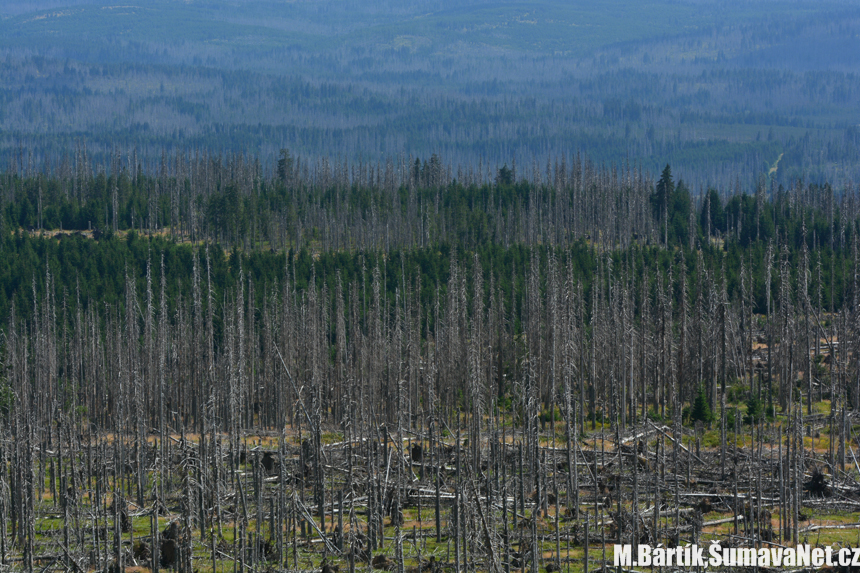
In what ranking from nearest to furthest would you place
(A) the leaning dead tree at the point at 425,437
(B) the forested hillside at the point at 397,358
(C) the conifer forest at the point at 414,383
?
1. (A) the leaning dead tree at the point at 425,437
2. (C) the conifer forest at the point at 414,383
3. (B) the forested hillside at the point at 397,358

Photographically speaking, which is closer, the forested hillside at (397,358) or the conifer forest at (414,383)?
the conifer forest at (414,383)

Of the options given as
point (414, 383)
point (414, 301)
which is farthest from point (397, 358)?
point (414, 301)

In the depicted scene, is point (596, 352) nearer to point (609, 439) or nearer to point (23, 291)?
point (609, 439)

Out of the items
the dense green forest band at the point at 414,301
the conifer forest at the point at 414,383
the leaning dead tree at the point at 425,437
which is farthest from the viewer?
the dense green forest band at the point at 414,301

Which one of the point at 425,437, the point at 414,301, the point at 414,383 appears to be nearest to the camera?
the point at 425,437

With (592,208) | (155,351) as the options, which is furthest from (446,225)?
(155,351)

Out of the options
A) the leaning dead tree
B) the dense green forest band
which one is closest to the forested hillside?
the leaning dead tree

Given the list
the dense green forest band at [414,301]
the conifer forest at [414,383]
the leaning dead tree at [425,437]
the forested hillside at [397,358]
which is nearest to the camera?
the leaning dead tree at [425,437]

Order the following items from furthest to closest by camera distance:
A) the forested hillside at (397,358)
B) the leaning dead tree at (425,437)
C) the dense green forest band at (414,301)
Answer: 1. the dense green forest band at (414,301)
2. the forested hillside at (397,358)
3. the leaning dead tree at (425,437)

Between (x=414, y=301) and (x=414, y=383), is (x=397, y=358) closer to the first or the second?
(x=414, y=383)

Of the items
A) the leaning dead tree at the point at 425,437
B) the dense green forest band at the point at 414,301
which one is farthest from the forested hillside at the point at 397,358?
the dense green forest band at the point at 414,301

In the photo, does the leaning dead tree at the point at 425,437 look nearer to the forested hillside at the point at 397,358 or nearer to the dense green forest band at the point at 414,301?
the forested hillside at the point at 397,358

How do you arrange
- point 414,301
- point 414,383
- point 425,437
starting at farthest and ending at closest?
1. point 414,301
2. point 414,383
3. point 425,437

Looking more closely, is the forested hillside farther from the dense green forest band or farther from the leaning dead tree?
the dense green forest band
